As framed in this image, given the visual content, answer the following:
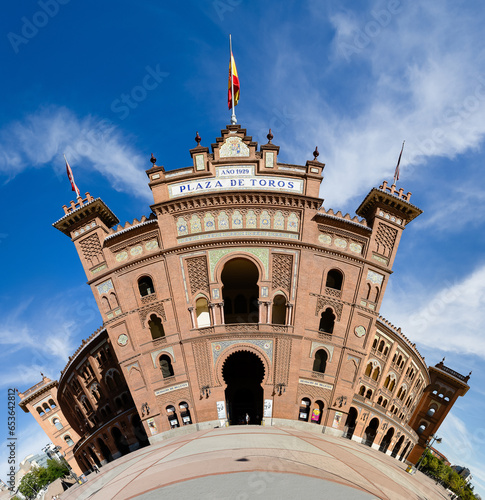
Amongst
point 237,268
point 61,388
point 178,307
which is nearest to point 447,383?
point 237,268

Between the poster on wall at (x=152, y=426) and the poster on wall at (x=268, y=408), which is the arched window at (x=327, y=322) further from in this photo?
the poster on wall at (x=152, y=426)

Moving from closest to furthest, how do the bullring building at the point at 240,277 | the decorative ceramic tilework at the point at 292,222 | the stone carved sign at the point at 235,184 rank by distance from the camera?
1. the bullring building at the point at 240,277
2. the decorative ceramic tilework at the point at 292,222
3. the stone carved sign at the point at 235,184

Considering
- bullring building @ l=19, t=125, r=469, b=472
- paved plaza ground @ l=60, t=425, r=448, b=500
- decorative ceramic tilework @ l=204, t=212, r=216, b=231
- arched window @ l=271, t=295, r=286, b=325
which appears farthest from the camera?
arched window @ l=271, t=295, r=286, b=325

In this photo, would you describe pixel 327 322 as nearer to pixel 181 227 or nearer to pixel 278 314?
pixel 278 314

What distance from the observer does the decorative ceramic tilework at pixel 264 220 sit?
3253 cm

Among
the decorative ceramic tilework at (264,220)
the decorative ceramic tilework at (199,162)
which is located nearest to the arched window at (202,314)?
the decorative ceramic tilework at (264,220)

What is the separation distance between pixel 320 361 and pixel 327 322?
345cm

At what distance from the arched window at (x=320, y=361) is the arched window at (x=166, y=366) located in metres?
10.9

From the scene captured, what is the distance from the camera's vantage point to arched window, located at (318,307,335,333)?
33.0 m

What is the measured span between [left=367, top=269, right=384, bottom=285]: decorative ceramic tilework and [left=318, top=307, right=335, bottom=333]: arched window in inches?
165

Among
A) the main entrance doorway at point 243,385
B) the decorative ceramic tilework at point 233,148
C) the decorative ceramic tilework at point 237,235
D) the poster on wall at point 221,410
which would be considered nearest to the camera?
the poster on wall at point 221,410

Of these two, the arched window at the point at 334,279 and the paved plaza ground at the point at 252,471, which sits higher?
the arched window at the point at 334,279

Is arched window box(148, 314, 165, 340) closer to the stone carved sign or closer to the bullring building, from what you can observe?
the bullring building

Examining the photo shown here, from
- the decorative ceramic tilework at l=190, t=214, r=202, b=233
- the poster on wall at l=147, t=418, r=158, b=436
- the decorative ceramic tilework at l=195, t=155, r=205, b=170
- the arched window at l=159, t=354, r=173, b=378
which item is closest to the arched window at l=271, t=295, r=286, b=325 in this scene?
the decorative ceramic tilework at l=190, t=214, r=202, b=233
